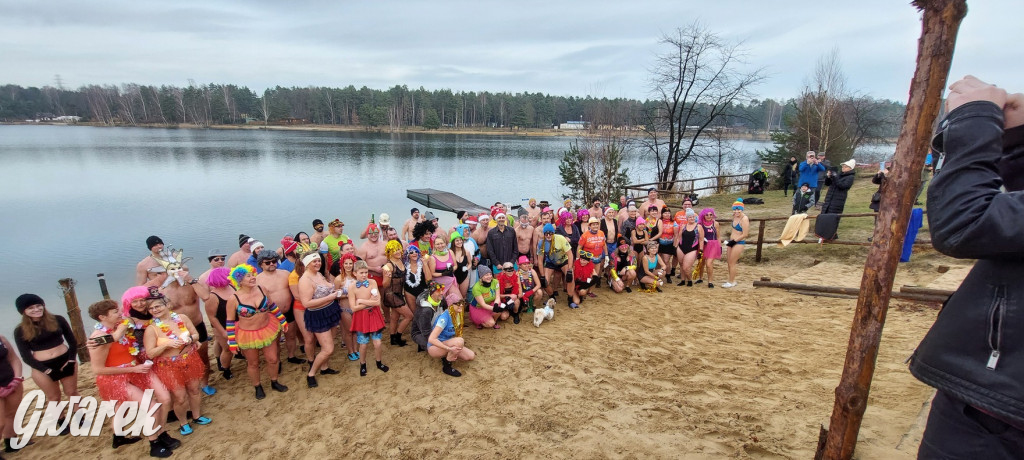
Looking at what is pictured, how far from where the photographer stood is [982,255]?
1303 mm

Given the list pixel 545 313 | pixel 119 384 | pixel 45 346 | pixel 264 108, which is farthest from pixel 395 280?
pixel 264 108

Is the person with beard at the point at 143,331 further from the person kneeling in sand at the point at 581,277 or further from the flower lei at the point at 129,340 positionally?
the person kneeling in sand at the point at 581,277

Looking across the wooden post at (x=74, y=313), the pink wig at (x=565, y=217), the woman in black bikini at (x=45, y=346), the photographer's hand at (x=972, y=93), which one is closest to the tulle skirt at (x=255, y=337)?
the woman in black bikini at (x=45, y=346)

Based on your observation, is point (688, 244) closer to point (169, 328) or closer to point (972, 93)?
point (972, 93)

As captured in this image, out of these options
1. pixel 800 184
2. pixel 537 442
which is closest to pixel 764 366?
pixel 537 442

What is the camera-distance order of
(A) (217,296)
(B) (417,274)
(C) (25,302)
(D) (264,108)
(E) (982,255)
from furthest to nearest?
(D) (264,108) → (B) (417,274) → (A) (217,296) → (C) (25,302) → (E) (982,255)

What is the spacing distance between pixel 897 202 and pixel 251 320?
224 inches

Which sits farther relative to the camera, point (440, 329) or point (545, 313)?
point (545, 313)

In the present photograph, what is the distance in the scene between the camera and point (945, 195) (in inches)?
54.6

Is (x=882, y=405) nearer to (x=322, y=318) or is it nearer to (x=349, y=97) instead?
(x=322, y=318)

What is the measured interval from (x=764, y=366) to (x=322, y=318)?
17.2 feet

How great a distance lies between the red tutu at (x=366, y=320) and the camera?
5.61 meters

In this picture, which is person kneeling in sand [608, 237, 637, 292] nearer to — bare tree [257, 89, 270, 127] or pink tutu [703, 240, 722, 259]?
pink tutu [703, 240, 722, 259]

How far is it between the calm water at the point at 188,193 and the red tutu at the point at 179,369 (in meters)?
7.76
